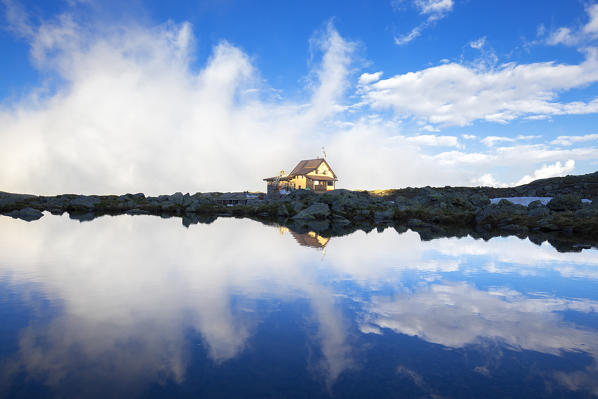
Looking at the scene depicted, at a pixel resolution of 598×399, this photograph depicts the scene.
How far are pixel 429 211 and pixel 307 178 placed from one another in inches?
1431

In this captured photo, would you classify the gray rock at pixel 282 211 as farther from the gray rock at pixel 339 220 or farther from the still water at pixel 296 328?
the still water at pixel 296 328

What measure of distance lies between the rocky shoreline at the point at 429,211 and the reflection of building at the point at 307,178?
10505 millimetres

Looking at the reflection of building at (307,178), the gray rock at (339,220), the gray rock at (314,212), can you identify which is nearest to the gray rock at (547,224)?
the gray rock at (339,220)

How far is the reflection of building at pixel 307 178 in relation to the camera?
71750mm

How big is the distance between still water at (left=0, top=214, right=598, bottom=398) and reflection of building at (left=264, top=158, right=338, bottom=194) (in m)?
57.2

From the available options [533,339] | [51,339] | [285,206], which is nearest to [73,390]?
[51,339]

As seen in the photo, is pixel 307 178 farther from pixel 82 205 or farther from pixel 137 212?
pixel 82 205

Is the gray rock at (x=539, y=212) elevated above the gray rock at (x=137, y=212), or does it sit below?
below

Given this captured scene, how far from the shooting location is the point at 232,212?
51094mm

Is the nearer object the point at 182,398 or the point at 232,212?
the point at 182,398

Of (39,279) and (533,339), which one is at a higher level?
(39,279)

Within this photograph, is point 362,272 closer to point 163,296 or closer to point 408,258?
point 408,258

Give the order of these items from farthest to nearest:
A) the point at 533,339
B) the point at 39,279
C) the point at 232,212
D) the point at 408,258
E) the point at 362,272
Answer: the point at 232,212 < the point at 408,258 < the point at 362,272 < the point at 39,279 < the point at 533,339

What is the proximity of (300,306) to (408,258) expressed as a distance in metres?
8.86
